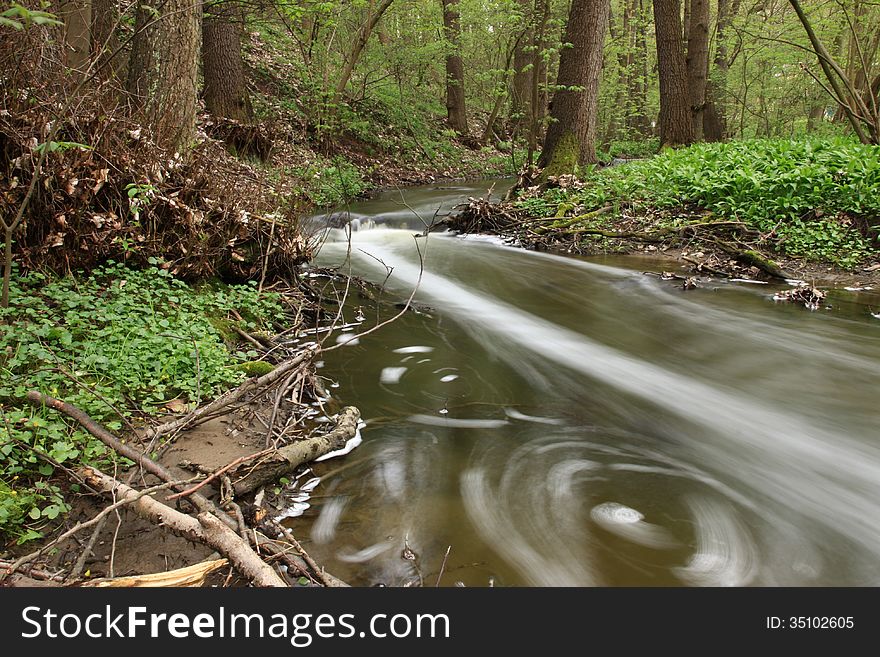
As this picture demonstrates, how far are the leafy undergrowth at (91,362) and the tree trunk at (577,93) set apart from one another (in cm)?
839

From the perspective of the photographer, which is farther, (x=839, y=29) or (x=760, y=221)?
(x=839, y=29)

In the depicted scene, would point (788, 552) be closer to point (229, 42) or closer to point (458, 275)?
point (458, 275)

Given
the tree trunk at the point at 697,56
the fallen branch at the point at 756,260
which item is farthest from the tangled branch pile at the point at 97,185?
the tree trunk at the point at 697,56

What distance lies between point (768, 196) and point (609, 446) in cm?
651

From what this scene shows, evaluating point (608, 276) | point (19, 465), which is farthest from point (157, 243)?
point (608, 276)

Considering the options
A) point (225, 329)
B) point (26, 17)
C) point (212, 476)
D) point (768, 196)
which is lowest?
point (212, 476)

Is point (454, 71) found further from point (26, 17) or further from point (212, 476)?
point (212, 476)

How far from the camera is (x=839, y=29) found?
45.3ft

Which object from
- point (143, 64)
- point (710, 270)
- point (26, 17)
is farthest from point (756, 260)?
point (26, 17)

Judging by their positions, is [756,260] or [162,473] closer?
[162,473]

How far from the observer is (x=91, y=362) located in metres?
3.26

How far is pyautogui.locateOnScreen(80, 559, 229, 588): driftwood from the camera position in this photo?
80.4 inches

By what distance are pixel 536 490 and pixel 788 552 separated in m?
1.18

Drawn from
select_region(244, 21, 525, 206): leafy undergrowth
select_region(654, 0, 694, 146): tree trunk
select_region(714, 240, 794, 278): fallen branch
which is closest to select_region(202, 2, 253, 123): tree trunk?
select_region(244, 21, 525, 206): leafy undergrowth
